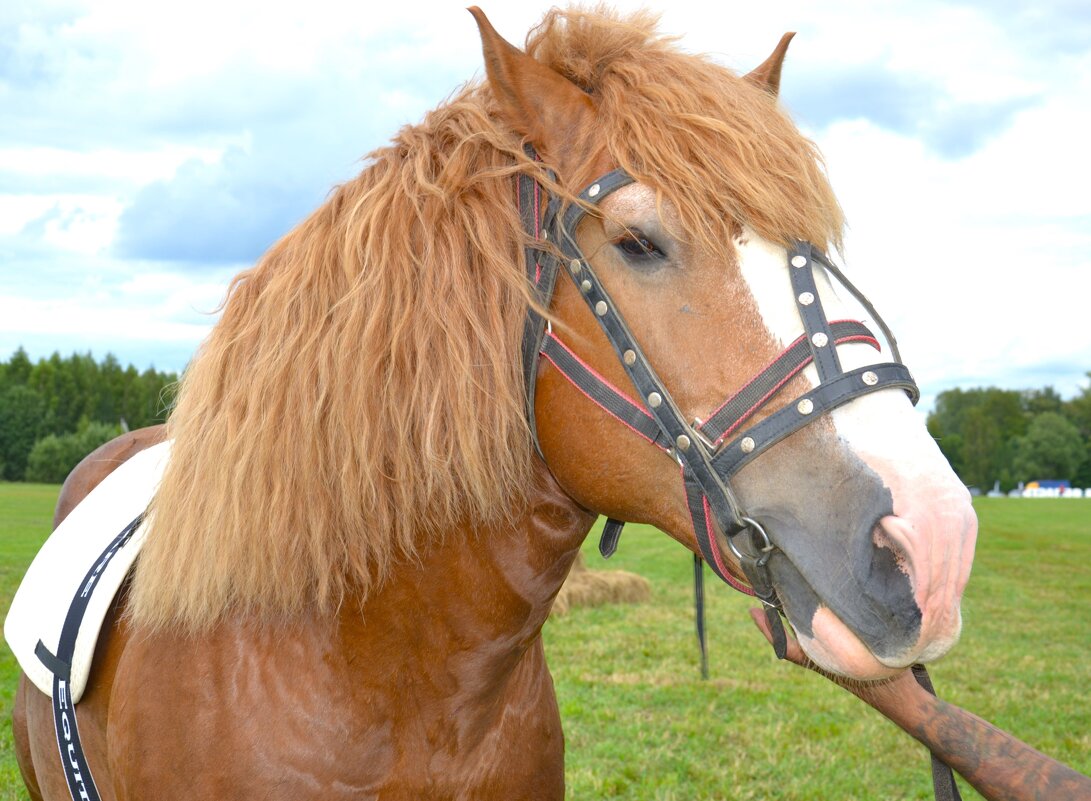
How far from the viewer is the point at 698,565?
2.63 meters

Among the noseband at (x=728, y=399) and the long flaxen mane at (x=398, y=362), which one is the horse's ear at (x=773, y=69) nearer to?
the long flaxen mane at (x=398, y=362)

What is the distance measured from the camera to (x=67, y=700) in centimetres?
244

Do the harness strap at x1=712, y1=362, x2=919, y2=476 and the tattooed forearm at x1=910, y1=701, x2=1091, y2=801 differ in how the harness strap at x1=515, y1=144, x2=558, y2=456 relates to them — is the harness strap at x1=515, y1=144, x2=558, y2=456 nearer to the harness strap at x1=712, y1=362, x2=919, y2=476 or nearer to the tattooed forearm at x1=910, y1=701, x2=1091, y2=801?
the harness strap at x1=712, y1=362, x2=919, y2=476

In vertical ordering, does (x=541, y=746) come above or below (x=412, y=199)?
below

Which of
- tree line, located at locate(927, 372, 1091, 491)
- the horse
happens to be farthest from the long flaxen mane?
tree line, located at locate(927, 372, 1091, 491)

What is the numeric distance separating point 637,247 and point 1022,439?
98.8 m

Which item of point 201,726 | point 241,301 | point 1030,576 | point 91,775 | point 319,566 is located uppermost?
point 241,301

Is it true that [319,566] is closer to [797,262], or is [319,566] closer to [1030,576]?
[797,262]

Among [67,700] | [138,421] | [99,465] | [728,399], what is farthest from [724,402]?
[138,421]

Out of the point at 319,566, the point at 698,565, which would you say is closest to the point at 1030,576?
the point at 698,565

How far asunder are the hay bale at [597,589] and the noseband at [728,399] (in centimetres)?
992

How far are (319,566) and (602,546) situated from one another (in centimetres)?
74

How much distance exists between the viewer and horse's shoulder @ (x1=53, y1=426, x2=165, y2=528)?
3781mm

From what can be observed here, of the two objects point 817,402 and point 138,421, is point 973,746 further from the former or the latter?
point 138,421
